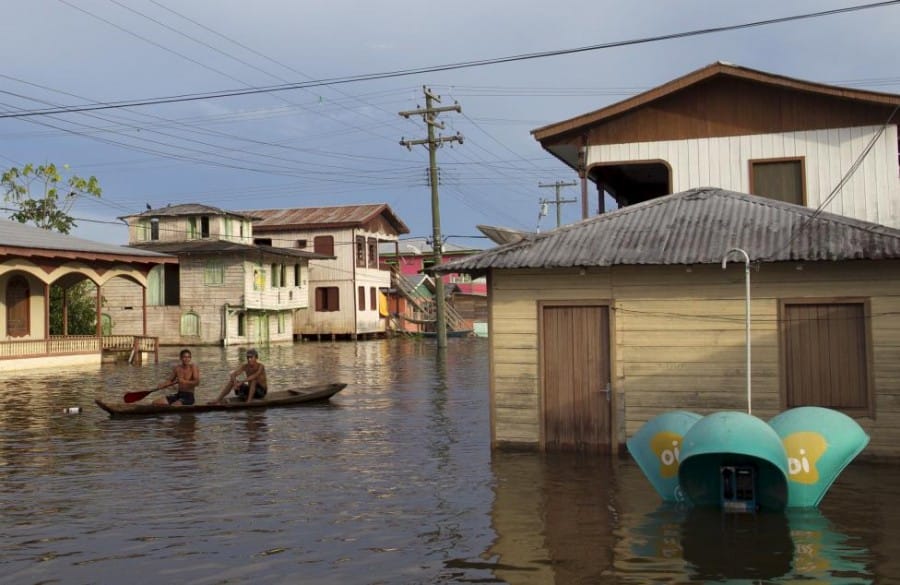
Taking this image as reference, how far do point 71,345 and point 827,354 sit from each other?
100 feet

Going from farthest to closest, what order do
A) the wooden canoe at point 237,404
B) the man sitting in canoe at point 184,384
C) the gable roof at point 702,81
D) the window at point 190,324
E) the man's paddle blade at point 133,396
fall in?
the window at point 190,324 → the man's paddle blade at point 133,396 → the man sitting in canoe at point 184,384 → the wooden canoe at point 237,404 → the gable roof at point 702,81

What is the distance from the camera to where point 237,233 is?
183 ft

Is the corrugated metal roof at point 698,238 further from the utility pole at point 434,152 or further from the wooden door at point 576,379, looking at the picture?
the utility pole at point 434,152

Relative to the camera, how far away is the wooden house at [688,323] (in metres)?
12.6

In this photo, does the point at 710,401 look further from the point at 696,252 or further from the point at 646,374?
the point at 696,252

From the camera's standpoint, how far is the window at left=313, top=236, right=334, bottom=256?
194ft

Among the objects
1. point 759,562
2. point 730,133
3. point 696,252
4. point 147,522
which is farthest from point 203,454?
point 730,133

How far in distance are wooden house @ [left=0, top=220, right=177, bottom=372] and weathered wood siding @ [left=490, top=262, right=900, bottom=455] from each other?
22721mm

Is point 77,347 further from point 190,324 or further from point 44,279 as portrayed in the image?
point 190,324

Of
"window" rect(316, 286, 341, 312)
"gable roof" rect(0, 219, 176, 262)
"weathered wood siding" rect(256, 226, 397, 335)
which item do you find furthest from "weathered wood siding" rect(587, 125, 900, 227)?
"window" rect(316, 286, 341, 312)

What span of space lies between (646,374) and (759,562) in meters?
4.98

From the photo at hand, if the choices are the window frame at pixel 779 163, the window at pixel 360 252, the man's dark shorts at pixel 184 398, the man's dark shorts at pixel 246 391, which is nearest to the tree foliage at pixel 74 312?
the window at pixel 360 252

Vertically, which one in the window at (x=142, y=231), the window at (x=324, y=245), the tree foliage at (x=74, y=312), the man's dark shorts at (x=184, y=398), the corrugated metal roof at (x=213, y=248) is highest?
the window at (x=142, y=231)

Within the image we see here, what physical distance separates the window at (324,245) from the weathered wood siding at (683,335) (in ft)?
151
